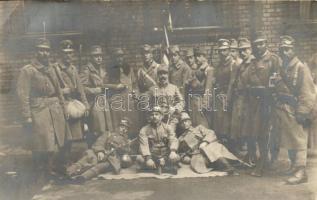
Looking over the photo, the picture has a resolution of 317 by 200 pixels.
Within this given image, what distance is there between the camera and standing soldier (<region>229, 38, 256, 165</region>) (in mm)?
5289

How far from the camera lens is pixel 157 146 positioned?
5262 mm

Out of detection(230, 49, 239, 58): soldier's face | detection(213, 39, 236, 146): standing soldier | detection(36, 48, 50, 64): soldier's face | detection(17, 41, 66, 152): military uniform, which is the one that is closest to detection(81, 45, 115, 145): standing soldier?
detection(17, 41, 66, 152): military uniform

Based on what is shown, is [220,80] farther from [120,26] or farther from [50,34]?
[50,34]

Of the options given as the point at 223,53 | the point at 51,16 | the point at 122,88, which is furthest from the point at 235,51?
the point at 51,16

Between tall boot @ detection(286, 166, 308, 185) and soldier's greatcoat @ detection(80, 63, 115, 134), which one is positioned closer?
soldier's greatcoat @ detection(80, 63, 115, 134)

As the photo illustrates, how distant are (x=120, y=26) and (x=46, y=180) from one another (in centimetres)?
173

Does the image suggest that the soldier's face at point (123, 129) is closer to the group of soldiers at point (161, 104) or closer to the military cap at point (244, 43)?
the group of soldiers at point (161, 104)

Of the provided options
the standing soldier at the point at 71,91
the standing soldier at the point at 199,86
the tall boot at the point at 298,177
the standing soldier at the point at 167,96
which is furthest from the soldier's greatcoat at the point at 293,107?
the standing soldier at the point at 71,91

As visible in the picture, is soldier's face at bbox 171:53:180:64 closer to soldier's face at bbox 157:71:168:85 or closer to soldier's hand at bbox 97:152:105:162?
soldier's face at bbox 157:71:168:85

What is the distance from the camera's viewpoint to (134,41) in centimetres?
524

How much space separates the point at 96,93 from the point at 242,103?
149cm

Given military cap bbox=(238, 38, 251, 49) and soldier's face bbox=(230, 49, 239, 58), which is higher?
military cap bbox=(238, 38, 251, 49)

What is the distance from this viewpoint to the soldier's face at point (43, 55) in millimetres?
5199

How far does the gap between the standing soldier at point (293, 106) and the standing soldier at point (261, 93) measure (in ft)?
0.34
